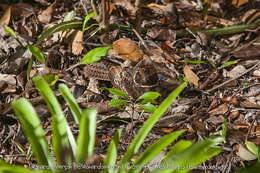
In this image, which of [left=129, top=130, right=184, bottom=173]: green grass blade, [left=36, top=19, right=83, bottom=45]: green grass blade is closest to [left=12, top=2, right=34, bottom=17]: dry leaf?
[left=36, top=19, right=83, bottom=45]: green grass blade

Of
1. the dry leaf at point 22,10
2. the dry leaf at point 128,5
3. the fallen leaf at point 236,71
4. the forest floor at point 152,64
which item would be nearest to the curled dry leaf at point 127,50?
the forest floor at point 152,64

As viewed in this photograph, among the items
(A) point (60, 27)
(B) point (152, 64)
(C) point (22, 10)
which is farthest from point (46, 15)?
(B) point (152, 64)

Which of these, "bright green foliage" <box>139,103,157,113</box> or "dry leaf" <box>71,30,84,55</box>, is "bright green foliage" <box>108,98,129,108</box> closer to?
"bright green foliage" <box>139,103,157,113</box>

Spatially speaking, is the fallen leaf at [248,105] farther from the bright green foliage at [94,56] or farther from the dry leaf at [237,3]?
the dry leaf at [237,3]

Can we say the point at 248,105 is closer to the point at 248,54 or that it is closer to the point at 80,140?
the point at 248,54

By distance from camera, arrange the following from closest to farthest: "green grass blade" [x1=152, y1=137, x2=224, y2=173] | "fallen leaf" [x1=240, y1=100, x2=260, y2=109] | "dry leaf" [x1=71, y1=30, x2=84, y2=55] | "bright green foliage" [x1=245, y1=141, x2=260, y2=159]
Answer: "green grass blade" [x1=152, y1=137, x2=224, y2=173]
"bright green foliage" [x1=245, y1=141, x2=260, y2=159]
"fallen leaf" [x1=240, y1=100, x2=260, y2=109]
"dry leaf" [x1=71, y1=30, x2=84, y2=55]

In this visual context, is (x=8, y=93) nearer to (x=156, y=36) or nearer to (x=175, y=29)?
(x=156, y=36)
